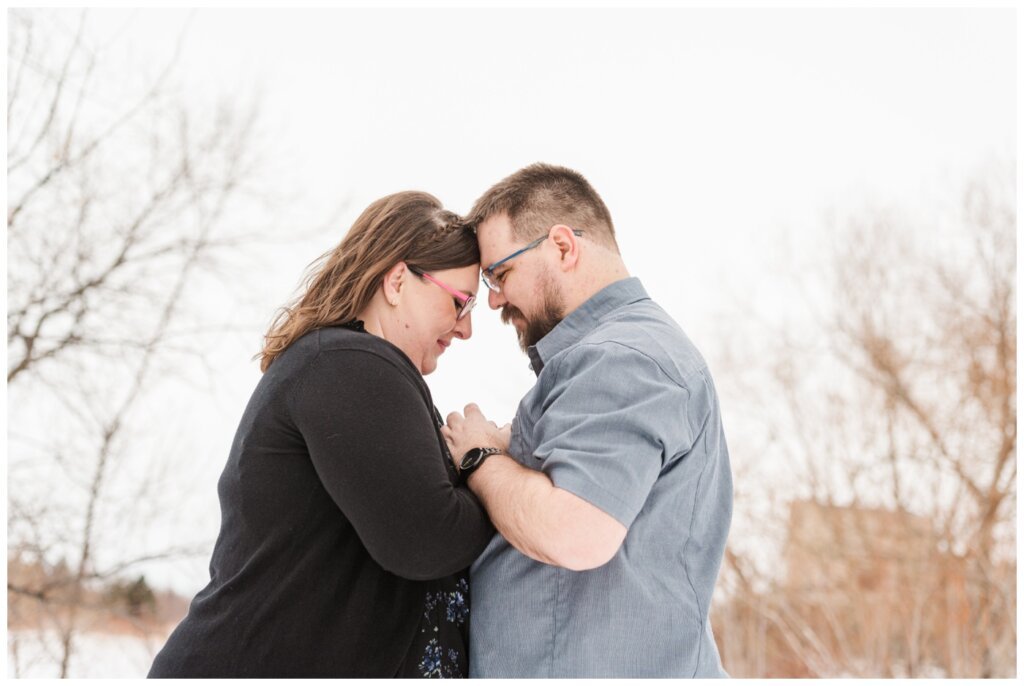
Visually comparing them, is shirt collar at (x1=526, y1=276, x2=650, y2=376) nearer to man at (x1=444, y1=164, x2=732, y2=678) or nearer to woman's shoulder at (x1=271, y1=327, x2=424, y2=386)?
man at (x1=444, y1=164, x2=732, y2=678)

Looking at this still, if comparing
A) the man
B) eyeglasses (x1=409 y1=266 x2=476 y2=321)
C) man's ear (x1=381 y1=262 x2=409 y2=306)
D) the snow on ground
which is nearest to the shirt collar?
the man

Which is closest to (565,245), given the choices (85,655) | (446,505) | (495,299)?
(495,299)

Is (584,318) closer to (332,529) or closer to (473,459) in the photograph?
(473,459)

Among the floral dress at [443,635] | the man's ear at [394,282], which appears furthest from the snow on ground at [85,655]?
the man's ear at [394,282]

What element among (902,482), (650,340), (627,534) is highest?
(650,340)

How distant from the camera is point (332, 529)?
1.76 meters

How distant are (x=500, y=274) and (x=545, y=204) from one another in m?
0.20

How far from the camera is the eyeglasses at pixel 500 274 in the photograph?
216 centimetres

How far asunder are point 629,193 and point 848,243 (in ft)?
11.3

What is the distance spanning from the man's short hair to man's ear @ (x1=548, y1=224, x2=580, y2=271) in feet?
0.12

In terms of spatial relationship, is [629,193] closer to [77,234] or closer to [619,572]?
[77,234]

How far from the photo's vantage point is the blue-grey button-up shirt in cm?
175

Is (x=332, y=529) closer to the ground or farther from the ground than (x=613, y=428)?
closer to the ground

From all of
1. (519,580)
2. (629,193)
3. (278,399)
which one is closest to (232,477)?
(278,399)
